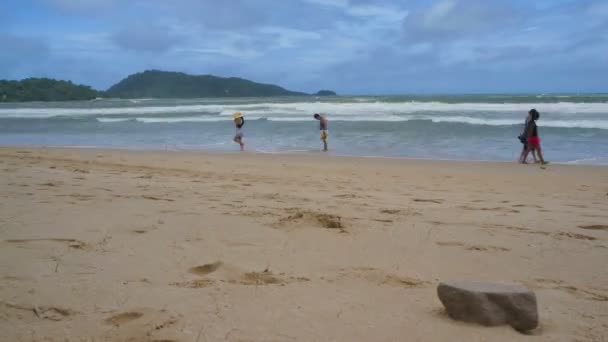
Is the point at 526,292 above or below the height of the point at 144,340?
above

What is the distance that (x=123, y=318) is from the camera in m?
2.33

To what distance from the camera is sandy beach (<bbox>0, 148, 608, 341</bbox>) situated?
2.30m

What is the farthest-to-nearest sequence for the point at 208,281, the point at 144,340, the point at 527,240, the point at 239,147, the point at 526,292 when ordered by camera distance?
the point at 239,147
the point at 527,240
the point at 208,281
the point at 526,292
the point at 144,340

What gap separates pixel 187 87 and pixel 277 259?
112 metres

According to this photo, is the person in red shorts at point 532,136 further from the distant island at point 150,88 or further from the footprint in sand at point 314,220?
the distant island at point 150,88

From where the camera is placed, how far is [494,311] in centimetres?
230

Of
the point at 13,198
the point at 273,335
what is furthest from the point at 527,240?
the point at 13,198

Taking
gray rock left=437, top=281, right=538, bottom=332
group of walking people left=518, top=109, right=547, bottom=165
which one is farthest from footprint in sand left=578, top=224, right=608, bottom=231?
group of walking people left=518, top=109, right=547, bottom=165

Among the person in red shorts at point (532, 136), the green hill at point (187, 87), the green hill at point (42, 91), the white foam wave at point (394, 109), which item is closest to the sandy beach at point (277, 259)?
the person in red shorts at point (532, 136)

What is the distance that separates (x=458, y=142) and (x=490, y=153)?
2492 mm

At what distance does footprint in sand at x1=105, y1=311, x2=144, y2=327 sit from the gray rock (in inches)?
61.8

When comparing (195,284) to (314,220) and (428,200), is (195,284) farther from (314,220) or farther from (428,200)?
(428,200)

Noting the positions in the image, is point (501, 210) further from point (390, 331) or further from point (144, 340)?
point (144, 340)

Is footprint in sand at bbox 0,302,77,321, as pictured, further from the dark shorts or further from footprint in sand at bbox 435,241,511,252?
the dark shorts
